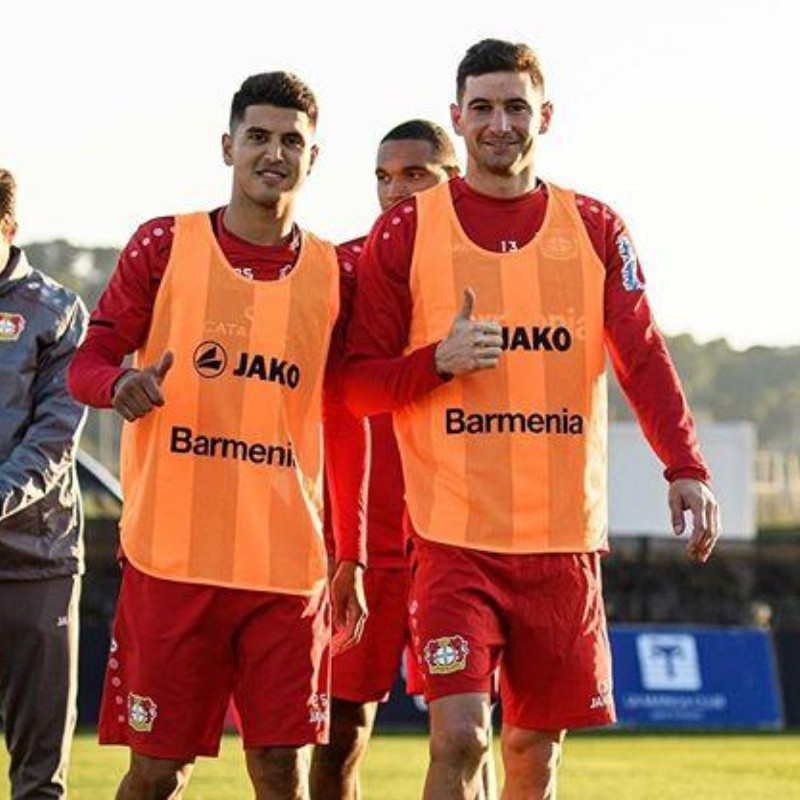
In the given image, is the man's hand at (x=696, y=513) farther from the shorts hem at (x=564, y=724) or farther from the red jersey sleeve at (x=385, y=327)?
the red jersey sleeve at (x=385, y=327)

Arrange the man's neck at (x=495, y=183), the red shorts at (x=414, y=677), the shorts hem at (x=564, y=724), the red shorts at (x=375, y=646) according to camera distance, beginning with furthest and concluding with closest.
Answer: the red shorts at (x=375, y=646) < the red shorts at (x=414, y=677) < the man's neck at (x=495, y=183) < the shorts hem at (x=564, y=724)

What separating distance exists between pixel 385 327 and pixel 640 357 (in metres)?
0.73

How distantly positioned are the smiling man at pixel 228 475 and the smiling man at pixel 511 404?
29 cm

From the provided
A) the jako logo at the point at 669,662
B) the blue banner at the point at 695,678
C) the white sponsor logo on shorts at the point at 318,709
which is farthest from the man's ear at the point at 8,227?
the jako logo at the point at 669,662

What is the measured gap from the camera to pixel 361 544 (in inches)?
303

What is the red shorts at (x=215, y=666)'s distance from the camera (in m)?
7.00

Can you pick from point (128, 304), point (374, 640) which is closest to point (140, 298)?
point (128, 304)

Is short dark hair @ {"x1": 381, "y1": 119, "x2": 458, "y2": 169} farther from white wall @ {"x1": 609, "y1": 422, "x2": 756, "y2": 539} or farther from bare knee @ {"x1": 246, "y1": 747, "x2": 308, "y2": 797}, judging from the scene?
white wall @ {"x1": 609, "y1": 422, "x2": 756, "y2": 539}

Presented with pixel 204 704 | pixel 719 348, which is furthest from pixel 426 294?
pixel 719 348

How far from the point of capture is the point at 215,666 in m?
7.09

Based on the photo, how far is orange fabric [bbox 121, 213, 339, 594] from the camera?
710 centimetres

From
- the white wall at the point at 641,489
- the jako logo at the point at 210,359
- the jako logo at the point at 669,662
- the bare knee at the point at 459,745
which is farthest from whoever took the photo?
the white wall at the point at 641,489

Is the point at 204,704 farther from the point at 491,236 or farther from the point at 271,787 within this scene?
the point at 491,236

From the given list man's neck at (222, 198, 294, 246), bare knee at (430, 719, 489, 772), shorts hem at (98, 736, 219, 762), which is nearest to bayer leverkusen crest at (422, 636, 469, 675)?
bare knee at (430, 719, 489, 772)
